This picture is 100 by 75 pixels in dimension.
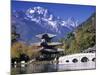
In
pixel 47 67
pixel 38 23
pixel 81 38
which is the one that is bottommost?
pixel 47 67

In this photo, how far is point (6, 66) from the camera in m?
2.38

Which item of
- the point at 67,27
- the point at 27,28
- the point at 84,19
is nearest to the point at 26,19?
the point at 27,28

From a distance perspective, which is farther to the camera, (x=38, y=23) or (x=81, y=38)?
(x=81, y=38)

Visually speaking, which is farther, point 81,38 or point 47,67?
point 81,38

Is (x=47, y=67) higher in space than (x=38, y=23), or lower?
lower

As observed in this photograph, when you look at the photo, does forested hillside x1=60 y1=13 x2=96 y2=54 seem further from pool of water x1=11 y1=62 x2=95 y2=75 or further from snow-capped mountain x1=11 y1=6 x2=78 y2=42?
pool of water x1=11 y1=62 x2=95 y2=75

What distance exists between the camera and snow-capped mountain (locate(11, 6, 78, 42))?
2453 millimetres

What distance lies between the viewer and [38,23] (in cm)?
253

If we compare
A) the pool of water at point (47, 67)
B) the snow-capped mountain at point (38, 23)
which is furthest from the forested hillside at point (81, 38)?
the pool of water at point (47, 67)

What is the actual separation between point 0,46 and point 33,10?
57cm

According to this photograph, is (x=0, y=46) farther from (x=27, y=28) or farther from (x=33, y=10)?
(x=33, y=10)

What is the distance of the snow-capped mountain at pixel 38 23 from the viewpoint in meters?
2.45

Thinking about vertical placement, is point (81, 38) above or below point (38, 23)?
below

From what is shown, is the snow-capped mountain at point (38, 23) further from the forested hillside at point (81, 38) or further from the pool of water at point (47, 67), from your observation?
the pool of water at point (47, 67)
